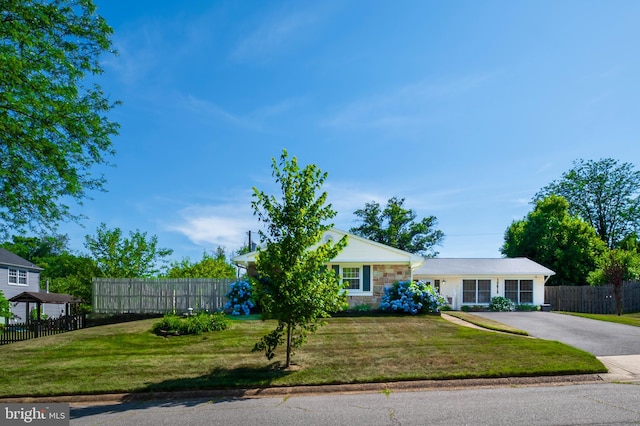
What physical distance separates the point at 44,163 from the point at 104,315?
12.2 metres

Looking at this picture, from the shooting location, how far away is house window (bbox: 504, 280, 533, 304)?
29203 mm

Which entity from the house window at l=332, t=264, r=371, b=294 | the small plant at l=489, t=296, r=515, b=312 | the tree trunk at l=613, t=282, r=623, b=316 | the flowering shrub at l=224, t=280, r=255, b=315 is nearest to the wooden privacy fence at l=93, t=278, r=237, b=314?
the flowering shrub at l=224, t=280, r=255, b=315

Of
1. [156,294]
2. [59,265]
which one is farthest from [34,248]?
[156,294]

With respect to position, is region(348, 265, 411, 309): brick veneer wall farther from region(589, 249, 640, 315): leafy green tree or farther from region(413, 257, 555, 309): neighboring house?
region(589, 249, 640, 315): leafy green tree

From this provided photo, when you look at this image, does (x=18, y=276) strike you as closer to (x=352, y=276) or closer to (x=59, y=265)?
(x=59, y=265)

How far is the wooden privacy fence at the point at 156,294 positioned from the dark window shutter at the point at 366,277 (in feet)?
22.2

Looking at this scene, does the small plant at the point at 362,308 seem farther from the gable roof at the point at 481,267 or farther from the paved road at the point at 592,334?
the gable roof at the point at 481,267

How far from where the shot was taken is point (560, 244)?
132 ft

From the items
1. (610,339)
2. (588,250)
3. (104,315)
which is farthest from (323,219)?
(588,250)

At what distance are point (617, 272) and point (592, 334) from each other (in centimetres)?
1454

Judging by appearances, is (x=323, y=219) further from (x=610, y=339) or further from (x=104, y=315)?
(x=104, y=315)

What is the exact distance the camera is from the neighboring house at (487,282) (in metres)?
29.1

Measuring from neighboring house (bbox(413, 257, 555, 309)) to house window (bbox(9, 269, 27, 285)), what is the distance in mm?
30418

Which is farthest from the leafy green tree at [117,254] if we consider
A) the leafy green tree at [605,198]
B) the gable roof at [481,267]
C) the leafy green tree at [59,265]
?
the leafy green tree at [605,198]
